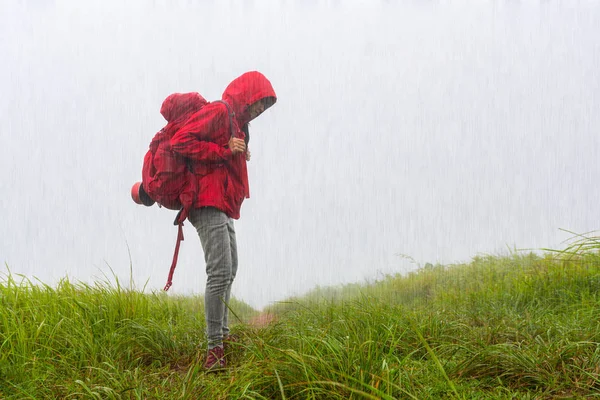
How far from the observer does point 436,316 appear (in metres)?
3.47

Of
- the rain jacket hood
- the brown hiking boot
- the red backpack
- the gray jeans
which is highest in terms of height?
the rain jacket hood

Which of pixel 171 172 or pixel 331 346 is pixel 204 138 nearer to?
pixel 171 172

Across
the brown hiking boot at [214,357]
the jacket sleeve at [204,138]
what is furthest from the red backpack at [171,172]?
the brown hiking boot at [214,357]

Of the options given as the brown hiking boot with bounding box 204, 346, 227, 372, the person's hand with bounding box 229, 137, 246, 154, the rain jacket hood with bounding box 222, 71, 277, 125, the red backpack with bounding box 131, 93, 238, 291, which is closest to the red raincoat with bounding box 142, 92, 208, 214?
the red backpack with bounding box 131, 93, 238, 291

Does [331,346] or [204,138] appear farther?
[204,138]

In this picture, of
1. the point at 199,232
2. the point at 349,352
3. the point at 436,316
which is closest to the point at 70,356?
the point at 199,232

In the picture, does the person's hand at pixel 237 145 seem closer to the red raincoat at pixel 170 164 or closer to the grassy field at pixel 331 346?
the red raincoat at pixel 170 164

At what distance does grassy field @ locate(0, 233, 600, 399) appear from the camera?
2.18m

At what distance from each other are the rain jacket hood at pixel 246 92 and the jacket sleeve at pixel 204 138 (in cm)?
20

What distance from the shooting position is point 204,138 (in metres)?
3.38

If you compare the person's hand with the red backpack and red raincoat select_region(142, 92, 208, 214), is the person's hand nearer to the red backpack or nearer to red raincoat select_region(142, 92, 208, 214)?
the red backpack

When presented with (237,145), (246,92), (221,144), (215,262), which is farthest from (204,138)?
(215,262)

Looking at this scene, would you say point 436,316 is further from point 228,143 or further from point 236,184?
point 228,143

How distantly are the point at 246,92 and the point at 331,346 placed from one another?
2.18 metres
